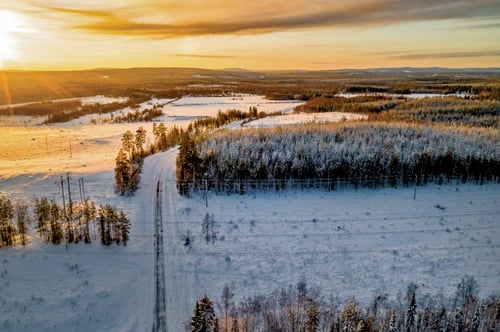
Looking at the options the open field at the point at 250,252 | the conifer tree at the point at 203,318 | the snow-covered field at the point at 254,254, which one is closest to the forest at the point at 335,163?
the open field at the point at 250,252

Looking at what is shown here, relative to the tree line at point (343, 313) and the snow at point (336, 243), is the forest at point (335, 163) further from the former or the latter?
the tree line at point (343, 313)

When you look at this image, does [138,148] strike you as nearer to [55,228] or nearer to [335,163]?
[55,228]

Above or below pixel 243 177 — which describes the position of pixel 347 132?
above

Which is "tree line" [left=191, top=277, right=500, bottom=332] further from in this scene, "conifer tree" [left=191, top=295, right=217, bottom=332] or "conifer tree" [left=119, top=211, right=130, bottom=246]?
"conifer tree" [left=119, top=211, right=130, bottom=246]

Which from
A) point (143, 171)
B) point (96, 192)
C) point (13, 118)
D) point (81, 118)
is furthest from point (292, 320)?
point (13, 118)

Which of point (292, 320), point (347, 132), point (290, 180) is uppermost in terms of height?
point (347, 132)

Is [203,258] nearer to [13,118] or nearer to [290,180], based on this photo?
[290,180]
